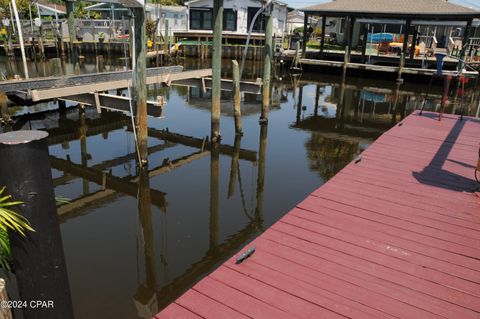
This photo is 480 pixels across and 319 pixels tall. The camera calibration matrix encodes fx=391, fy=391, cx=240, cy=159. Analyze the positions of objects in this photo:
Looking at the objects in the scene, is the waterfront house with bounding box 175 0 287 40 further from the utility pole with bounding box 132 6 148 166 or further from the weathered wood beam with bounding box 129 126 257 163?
the utility pole with bounding box 132 6 148 166

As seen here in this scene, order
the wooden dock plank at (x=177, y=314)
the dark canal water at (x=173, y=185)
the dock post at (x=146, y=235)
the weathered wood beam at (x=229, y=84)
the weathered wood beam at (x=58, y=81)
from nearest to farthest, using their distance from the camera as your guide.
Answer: the wooden dock plank at (x=177, y=314), the dock post at (x=146, y=235), the dark canal water at (x=173, y=185), the weathered wood beam at (x=58, y=81), the weathered wood beam at (x=229, y=84)

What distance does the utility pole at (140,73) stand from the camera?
9672 mm

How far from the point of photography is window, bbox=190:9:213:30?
44.3 meters

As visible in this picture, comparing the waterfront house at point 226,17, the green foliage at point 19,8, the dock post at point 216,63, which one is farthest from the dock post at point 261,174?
the green foliage at point 19,8

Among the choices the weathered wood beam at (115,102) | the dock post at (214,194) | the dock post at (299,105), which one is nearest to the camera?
the dock post at (214,194)

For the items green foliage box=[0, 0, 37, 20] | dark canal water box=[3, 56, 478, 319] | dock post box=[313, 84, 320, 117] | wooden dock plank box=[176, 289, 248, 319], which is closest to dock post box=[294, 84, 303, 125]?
dark canal water box=[3, 56, 478, 319]

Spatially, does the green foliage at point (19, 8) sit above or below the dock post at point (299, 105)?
above

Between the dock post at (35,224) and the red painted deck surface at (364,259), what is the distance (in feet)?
3.94

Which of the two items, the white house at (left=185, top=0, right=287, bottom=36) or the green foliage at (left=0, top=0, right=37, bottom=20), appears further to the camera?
the white house at (left=185, top=0, right=287, bottom=36)

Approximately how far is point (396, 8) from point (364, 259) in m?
28.8

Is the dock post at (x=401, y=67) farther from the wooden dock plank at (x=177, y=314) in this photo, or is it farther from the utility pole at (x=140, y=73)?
the wooden dock plank at (x=177, y=314)

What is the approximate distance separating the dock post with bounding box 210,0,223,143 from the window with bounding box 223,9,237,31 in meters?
32.9

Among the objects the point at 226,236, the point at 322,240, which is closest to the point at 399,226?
the point at 322,240

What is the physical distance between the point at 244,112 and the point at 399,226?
13590 millimetres
